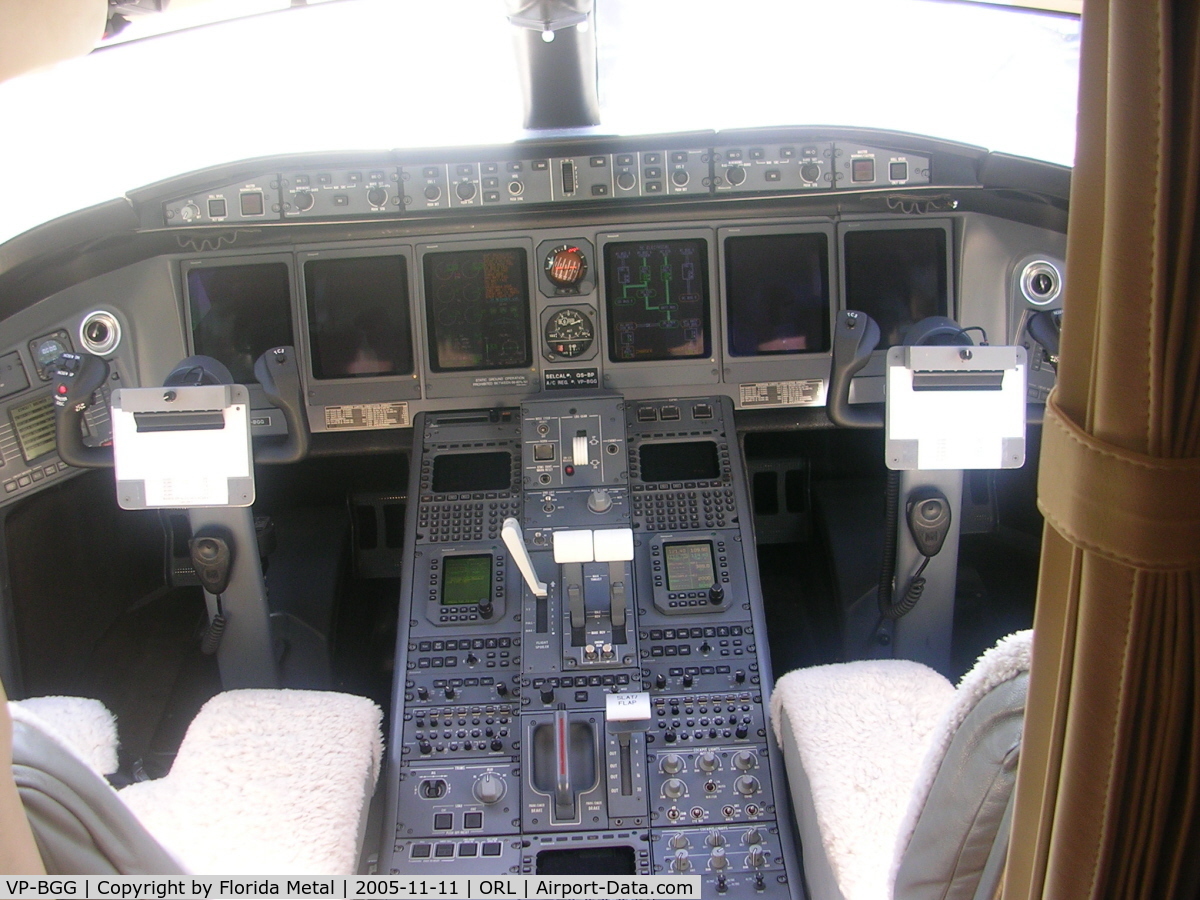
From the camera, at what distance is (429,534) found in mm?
2508

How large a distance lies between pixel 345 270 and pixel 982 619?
2207 millimetres

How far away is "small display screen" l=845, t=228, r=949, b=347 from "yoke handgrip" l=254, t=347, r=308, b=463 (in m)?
1.56

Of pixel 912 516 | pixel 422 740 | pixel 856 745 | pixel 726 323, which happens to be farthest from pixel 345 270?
pixel 856 745

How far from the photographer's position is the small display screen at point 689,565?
2.38 meters

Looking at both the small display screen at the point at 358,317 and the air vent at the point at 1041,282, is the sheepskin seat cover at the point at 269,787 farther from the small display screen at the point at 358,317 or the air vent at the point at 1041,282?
the air vent at the point at 1041,282

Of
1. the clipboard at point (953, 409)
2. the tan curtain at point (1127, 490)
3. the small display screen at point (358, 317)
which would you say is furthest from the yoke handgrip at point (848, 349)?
the tan curtain at point (1127, 490)

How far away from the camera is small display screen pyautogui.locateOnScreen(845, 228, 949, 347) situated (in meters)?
2.67

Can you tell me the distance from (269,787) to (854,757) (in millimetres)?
1077

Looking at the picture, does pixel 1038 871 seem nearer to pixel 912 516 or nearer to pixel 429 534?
pixel 912 516

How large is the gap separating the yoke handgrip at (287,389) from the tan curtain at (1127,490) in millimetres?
1880

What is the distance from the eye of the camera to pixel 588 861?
2.02 metres

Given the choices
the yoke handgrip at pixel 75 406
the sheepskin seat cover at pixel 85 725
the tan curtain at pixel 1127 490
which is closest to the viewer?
the tan curtain at pixel 1127 490

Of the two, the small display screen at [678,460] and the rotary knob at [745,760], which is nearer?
the rotary knob at [745,760]

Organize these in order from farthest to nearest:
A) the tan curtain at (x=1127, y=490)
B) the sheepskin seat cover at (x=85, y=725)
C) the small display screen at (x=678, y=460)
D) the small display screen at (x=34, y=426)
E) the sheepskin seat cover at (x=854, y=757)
→ the small display screen at (x=678, y=460) → the small display screen at (x=34, y=426) → the sheepskin seat cover at (x=85, y=725) → the sheepskin seat cover at (x=854, y=757) → the tan curtain at (x=1127, y=490)
